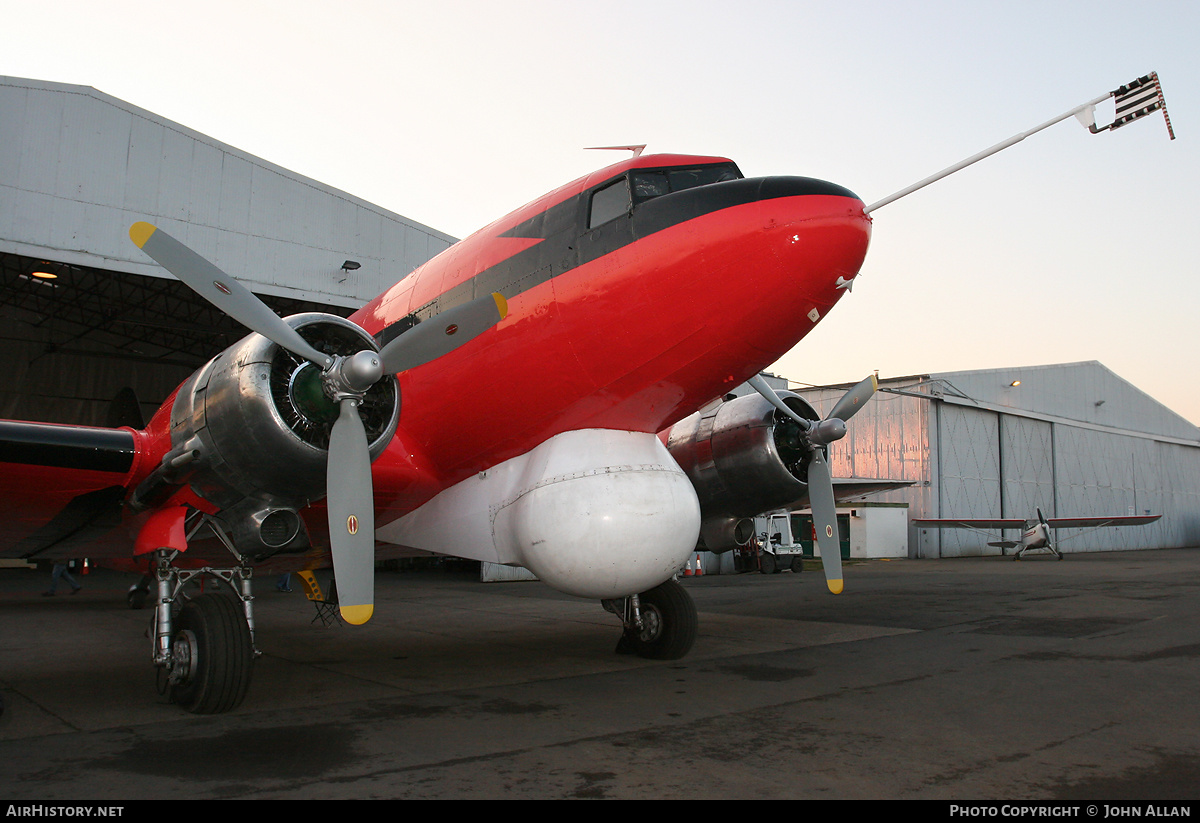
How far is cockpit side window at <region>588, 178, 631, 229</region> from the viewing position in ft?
22.1

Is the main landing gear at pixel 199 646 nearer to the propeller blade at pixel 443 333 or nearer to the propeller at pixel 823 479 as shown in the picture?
the propeller blade at pixel 443 333

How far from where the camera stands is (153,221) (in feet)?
56.4

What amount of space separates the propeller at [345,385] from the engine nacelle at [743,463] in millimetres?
4636

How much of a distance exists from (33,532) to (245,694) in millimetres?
3602

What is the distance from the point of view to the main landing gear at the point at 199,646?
6320 mm

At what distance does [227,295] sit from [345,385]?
118 centimetres

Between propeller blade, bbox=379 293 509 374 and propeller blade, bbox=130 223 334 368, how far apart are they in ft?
1.82

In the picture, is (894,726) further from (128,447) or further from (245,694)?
(128,447)

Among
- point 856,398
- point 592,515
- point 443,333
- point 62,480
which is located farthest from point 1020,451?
point 62,480

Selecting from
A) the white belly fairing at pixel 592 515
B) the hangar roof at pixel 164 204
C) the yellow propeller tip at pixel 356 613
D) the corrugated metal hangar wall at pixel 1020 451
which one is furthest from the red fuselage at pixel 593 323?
the corrugated metal hangar wall at pixel 1020 451

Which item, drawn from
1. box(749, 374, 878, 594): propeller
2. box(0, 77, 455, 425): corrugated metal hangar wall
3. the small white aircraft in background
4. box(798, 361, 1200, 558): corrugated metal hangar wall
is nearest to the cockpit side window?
box(749, 374, 878, 594): propeller

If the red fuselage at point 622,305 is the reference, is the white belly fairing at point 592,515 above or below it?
below

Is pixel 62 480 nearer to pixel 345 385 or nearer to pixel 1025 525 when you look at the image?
pixel 345 385

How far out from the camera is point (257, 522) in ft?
21.4
